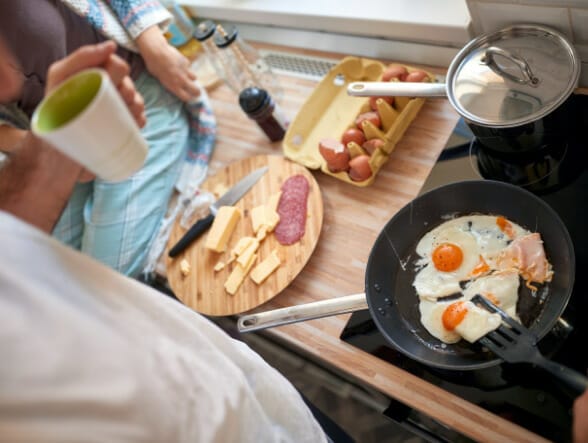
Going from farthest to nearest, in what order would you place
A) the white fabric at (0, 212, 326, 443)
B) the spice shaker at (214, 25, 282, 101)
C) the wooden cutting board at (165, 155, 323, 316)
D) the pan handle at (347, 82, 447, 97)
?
the spice shaker at (214, 25, 282, 101) < the wooden cutting board at (165, 155, 323, 316) < the pan handle at (347, 82, 447, 97) < the white fabric at (0, 212, 326, 443)

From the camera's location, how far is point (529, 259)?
2.60ft

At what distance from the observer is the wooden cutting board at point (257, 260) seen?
104cm

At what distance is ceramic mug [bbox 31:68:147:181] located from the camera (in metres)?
0.46

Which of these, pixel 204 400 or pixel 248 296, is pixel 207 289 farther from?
pixel 204 400

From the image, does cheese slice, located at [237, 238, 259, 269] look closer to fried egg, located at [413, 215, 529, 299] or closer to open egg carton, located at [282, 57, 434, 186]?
open egg carton, located at [282, 57, 434, 186]

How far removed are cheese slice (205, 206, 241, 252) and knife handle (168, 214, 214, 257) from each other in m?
0.03

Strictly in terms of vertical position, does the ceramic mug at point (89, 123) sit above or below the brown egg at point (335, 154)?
above

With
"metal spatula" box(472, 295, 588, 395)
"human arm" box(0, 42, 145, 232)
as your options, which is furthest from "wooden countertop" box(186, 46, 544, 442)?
"human arm" box(0, 42, 145, 232)

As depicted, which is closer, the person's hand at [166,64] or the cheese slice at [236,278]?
the cheese slice at [236,278]

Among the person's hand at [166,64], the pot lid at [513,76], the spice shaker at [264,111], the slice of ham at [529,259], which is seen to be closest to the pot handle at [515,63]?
the pot lid at [513,76]

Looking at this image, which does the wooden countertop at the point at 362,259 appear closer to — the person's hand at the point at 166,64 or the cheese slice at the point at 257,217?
the cheese slice at the point at 257,217

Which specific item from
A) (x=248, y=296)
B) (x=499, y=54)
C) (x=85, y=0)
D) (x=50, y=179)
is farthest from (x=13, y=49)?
(x=499, y=54)

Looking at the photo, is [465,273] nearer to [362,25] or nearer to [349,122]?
[349,122]

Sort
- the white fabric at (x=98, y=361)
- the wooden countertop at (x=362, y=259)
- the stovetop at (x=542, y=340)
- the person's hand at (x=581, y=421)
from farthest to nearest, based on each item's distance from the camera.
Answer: the wooden countertop at (x=362, y=259) < the stovetop at (x=542, y=340) < the person's hand at (x=581, y=421) < the white fabric at (x=98, y=361)
